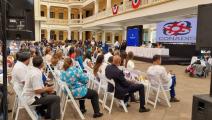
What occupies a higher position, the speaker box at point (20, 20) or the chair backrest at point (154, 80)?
the speaker box at point (20, 20)

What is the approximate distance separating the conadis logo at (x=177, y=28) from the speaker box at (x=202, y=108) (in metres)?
11.4

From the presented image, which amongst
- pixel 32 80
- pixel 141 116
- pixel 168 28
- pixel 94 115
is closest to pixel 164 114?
pixel 141 116

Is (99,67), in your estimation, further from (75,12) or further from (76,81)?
(75,12)

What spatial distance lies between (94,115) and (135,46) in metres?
14.0

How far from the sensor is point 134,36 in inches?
715

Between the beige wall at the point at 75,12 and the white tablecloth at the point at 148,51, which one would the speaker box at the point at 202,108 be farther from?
the beige wall at the point at 75,12

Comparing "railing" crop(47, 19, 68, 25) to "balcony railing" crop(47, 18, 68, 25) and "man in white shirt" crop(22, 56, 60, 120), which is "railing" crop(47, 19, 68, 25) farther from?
"man in white shirt" crop(22, 56, 60, 120)

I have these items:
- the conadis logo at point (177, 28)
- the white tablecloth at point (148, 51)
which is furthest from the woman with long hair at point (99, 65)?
the white tablecloth at point (148, 51)

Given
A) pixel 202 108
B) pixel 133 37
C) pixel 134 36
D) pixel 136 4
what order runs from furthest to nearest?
pixel 133 37, pixel 134 36, pixel 136 4, pixel 202 108

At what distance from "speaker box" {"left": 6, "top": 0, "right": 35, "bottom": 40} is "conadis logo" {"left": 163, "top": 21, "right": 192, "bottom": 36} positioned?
39.5 feet

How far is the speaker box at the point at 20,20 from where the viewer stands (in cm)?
295

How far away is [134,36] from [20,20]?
15449mm

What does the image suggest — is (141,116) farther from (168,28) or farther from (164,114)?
(168,28)

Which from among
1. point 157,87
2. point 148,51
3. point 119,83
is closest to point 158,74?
point 157,87
